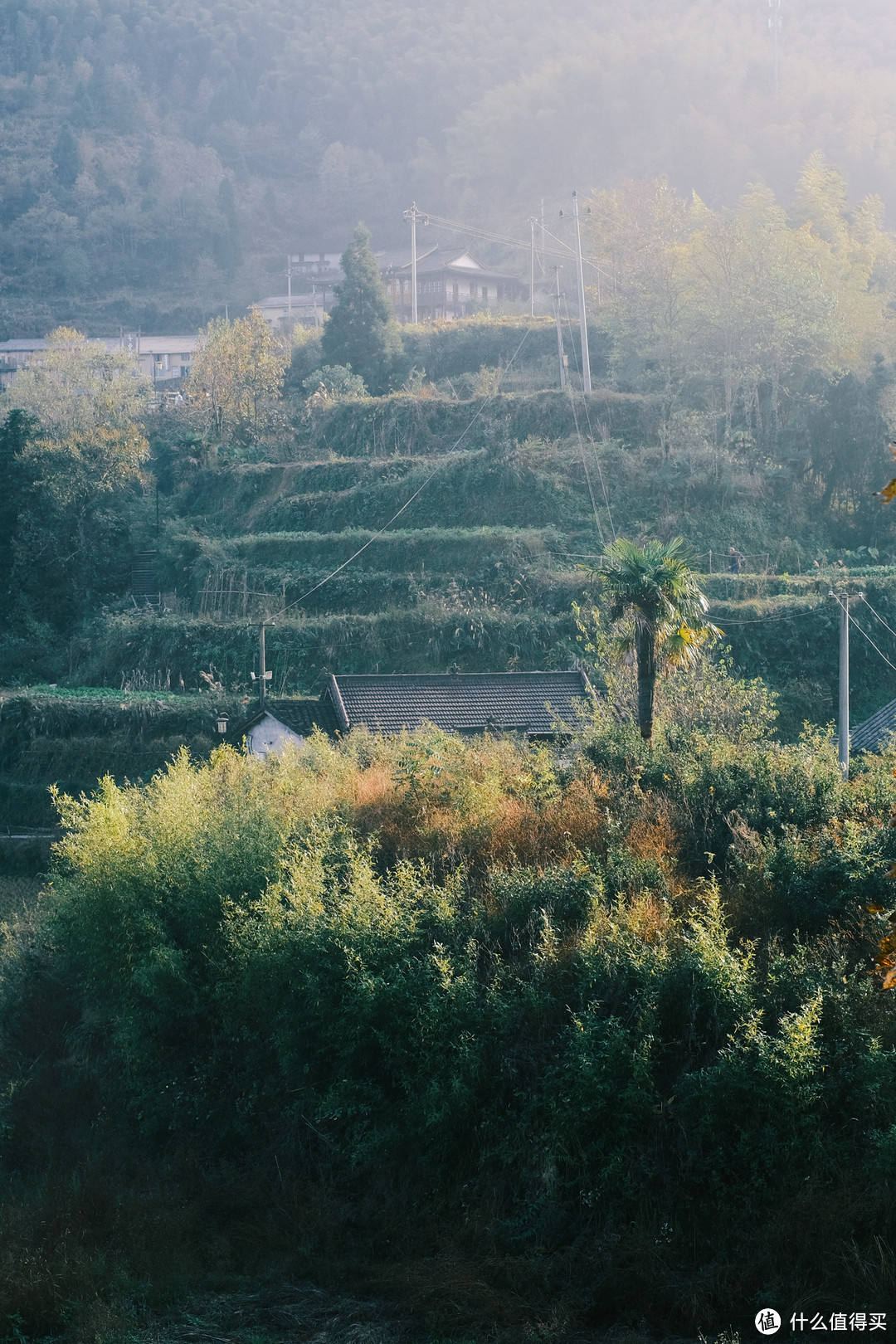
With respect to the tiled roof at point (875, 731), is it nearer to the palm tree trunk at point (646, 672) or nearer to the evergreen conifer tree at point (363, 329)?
the palm tree trunk at point (646, 672)

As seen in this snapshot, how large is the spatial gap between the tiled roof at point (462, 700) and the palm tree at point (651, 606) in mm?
4734

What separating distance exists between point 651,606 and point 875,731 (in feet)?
21.6

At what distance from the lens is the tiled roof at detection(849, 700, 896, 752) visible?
18.5m

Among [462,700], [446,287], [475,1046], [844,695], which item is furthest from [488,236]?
[475,1046]

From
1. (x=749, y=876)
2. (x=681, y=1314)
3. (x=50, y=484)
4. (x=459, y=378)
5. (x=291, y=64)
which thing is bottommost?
(x=681, y=1314)

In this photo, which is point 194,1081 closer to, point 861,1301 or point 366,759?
point 366,759

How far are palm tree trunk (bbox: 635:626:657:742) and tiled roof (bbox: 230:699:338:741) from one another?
6559 mm

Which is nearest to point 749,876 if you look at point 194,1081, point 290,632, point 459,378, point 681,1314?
point 681,1314

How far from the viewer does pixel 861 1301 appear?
290 inches

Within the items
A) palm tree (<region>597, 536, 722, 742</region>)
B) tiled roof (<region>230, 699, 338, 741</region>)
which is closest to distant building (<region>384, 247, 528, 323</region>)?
tiled roof (<region>230, 699, 338, 741</region>)

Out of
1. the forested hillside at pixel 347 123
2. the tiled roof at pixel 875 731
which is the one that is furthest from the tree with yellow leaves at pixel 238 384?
the forested hillside at pixel 347 123

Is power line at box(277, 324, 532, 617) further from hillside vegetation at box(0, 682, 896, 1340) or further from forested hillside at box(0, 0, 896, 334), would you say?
forested hillside at box(0, 0, 896, 334)

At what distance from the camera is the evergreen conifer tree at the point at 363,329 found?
40.0 m

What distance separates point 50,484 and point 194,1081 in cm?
2451
